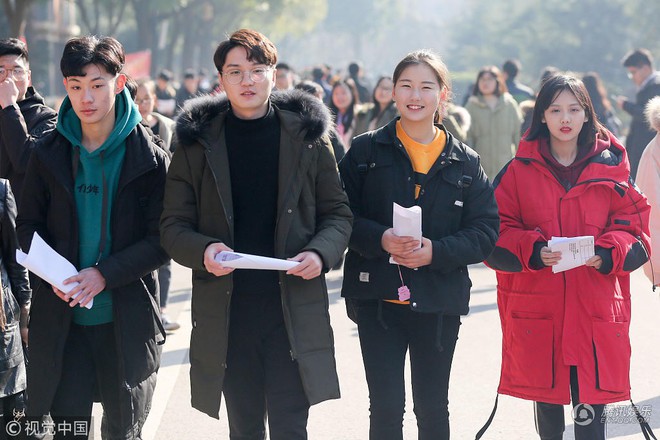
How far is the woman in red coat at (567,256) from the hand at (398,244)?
0.63 metres

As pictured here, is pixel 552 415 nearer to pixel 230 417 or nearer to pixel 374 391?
pixel 374 391

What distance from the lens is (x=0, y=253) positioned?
448 centimetres

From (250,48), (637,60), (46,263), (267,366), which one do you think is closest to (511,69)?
(637,60)

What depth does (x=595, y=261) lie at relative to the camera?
4.53 m

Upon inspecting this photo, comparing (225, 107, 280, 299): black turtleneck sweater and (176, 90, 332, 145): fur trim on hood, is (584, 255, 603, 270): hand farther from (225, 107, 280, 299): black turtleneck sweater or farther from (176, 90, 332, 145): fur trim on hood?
(225, 107, 280, 299): black turtleneck sweater

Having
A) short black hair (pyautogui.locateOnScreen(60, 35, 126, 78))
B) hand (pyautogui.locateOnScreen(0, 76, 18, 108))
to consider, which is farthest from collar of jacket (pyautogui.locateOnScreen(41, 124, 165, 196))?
hand (pyautogui.locateOnScreen(0, 76, 18, 108))

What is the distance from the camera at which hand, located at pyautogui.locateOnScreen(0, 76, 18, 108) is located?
18.1 ft

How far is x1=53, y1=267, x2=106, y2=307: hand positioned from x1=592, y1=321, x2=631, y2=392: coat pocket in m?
2.13

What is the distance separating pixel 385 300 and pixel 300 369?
56cm

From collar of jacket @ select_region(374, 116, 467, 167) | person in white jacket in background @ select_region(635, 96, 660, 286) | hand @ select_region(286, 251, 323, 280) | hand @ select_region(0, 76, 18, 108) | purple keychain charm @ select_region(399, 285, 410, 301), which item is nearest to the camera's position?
hand @ select_region(286, 251, 323, 280)

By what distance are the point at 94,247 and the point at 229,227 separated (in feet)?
1.85

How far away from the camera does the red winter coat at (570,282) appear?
15.1ft

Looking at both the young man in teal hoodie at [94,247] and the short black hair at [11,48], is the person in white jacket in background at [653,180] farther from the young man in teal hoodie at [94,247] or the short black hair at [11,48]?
the short black hair at [11,48]

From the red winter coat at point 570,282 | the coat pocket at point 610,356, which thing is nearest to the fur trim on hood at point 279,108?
the red winter coat at point 570,282
